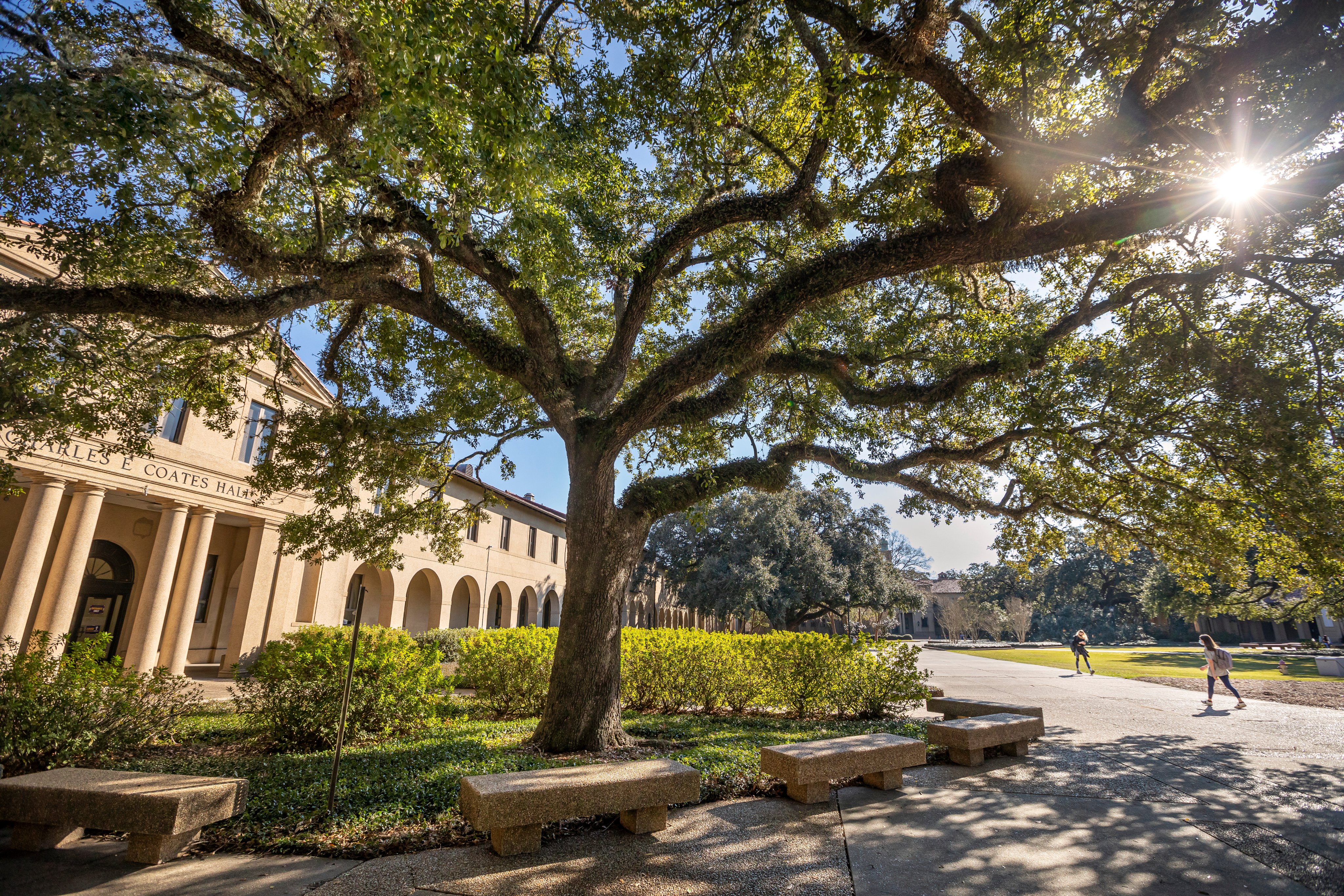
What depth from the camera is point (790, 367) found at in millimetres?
8445

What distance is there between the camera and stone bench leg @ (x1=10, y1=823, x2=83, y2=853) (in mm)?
3951

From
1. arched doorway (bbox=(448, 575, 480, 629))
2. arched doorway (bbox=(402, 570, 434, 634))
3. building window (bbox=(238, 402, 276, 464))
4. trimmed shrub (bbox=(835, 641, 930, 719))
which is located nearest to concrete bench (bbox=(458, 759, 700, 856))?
trimmed shrub (bbox=(835, 641, 930, 719))

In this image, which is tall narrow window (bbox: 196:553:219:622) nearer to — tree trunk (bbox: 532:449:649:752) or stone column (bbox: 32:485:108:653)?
stone column (bbox: 32:485:108:653)

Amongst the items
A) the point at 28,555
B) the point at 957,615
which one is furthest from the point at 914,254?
the point at 957,615

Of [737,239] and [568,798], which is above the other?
[737,239]

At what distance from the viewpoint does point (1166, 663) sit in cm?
2452

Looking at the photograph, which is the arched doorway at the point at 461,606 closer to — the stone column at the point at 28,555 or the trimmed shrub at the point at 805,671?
the stone column at the point at 28,555

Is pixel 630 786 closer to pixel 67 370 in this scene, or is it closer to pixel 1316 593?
pixel 67 370

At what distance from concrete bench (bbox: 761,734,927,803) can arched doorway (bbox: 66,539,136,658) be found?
18.4 meters

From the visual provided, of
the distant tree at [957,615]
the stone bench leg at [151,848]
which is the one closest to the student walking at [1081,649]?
the stone bench leg at [151,848]

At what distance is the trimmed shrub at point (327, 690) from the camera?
7.20m

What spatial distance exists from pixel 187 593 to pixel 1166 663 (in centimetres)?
3408

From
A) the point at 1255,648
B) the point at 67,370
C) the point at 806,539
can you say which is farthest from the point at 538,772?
the point at 1255,648

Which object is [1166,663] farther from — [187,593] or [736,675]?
[187,593]
